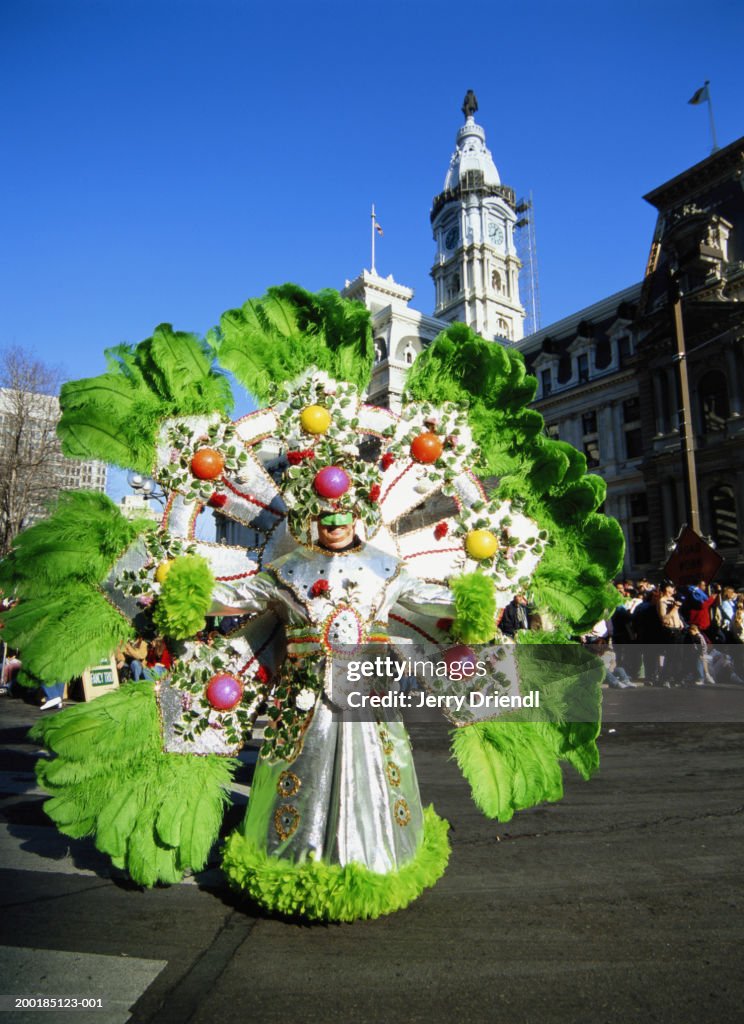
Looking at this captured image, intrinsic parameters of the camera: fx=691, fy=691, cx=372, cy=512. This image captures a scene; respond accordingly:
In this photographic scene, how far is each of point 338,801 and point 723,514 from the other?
27.3 m

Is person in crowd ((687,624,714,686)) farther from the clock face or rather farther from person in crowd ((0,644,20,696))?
the clock face

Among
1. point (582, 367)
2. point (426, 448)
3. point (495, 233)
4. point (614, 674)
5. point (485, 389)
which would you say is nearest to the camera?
point (426, 448)

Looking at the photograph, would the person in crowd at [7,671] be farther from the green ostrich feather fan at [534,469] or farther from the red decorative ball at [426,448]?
the green ostrich feather fan at [534,469]

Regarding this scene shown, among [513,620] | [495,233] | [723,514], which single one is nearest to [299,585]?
[513,620]

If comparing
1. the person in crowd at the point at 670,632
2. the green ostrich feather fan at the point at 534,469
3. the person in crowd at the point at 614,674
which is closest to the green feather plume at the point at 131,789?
the green ostrich feather fan at the point at 534,469

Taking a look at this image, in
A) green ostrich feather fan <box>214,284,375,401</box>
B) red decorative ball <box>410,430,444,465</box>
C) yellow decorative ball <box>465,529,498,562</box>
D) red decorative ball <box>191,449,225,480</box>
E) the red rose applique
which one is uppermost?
green ostrich feather fan <box>214,284,375,401</box>

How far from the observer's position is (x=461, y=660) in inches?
137

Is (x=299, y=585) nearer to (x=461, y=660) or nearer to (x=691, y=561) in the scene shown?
(x=461, y=660)

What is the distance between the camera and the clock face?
63344 millimetres

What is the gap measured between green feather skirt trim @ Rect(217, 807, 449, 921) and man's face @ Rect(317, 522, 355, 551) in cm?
134

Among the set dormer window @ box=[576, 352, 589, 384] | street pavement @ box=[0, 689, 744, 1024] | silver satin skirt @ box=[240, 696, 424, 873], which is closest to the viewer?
street pavement @ box=[0, 689, 744, 1024]

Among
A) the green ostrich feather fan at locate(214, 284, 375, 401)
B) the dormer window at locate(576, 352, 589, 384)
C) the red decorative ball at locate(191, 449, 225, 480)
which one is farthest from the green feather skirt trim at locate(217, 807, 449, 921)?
the dormer window at locate(576, 352, 589, 384)

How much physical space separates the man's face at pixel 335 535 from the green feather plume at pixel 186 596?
536 millimetres

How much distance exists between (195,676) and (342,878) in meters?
1.15
